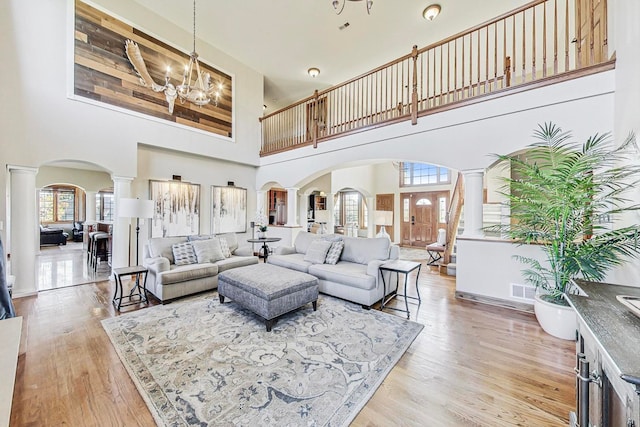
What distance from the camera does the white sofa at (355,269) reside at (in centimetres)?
336

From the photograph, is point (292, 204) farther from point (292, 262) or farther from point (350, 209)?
point (350, 209)

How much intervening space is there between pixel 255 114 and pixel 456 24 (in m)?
4.82

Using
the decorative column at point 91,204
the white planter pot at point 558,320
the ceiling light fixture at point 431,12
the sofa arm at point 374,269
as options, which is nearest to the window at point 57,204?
the decorative column at point 91,204

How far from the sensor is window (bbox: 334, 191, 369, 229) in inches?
447

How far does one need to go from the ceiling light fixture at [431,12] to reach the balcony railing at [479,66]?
0.60 meters

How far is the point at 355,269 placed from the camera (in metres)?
3.69

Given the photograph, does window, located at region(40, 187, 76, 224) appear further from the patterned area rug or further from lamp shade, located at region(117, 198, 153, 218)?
the patterned area rug

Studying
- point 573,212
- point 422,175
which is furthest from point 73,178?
point 573,212

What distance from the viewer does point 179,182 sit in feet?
18.4

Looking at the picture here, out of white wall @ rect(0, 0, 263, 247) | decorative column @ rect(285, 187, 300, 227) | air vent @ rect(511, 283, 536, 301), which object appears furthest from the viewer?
decorative column @ rect(285, 187, 300, 227)

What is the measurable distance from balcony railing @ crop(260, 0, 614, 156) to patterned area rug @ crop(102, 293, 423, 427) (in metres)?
3.36

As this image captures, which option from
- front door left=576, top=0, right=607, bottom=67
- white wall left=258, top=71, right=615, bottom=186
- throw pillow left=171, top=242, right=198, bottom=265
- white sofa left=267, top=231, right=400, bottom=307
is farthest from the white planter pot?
throw pillow left=171, top=242, right=198, bottom=265

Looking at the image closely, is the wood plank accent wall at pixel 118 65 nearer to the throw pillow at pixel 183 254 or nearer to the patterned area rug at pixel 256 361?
the throw pillow at pixel 183 254

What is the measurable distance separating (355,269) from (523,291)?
2168 millimetres
